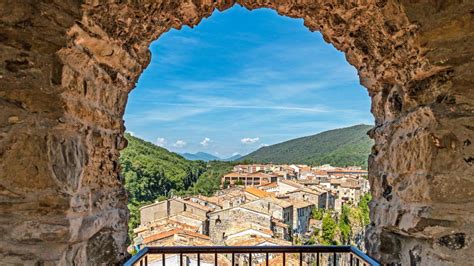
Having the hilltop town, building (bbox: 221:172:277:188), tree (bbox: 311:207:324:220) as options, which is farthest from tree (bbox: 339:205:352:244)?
building (bbox: 221:172:277:188)

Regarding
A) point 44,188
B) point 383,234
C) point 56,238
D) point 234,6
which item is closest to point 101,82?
point 44,188

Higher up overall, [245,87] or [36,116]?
[245,87]

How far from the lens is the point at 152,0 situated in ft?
5.39

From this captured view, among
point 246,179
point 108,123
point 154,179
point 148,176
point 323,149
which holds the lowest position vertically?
point 246,179

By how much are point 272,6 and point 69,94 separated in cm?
118

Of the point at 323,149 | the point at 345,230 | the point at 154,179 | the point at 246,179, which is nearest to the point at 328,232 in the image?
the point at 345,230

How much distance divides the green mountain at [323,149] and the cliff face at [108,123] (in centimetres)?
5630

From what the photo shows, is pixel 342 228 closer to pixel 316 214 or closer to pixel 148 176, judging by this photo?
pixel 316 214

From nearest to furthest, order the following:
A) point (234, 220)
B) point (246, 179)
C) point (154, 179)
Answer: point (234, 220)
point (154, 179)
point (246, 179)

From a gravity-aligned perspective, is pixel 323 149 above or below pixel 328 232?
above

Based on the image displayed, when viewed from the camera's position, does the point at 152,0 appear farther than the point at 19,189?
Yes

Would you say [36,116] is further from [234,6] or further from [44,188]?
[234,6]

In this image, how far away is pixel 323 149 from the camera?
74.4m

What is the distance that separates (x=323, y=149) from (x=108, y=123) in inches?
2945
